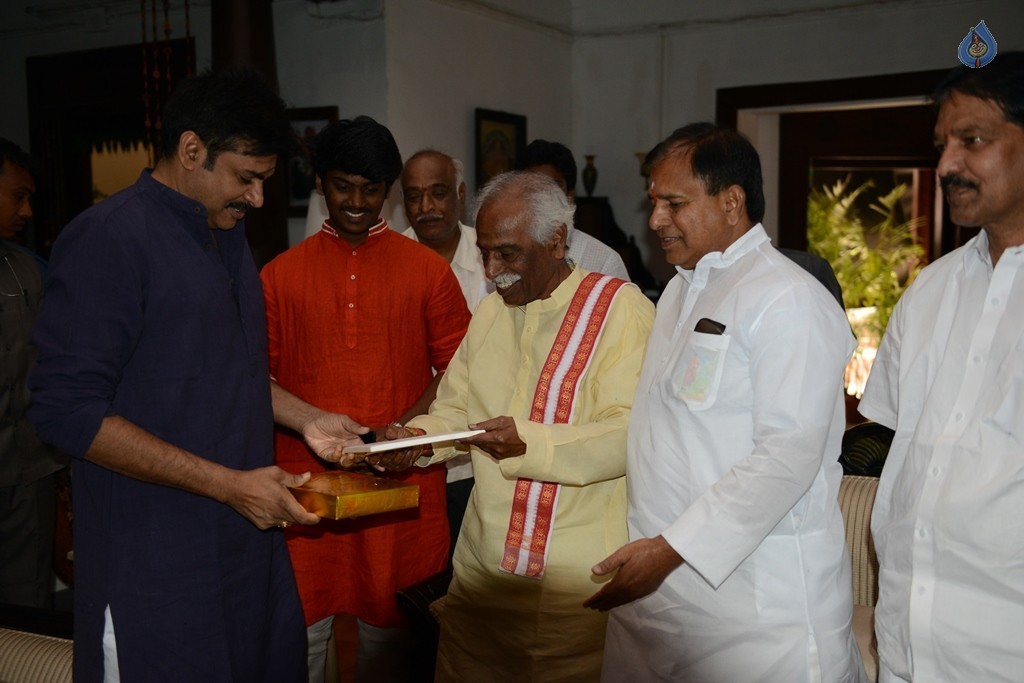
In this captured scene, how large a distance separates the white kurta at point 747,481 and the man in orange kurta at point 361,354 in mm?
1243

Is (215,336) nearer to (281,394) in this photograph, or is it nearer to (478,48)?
(281,394)

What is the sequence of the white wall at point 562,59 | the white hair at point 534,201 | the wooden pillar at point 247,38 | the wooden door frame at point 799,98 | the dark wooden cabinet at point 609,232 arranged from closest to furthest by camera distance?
1. the white hair at point 534,201
2. the wooden pillar at point 247,38
3. the white wall at point 562,59
4. the wooden door frame at point 799,98
5. the dark wooden cabinet at point 609,232

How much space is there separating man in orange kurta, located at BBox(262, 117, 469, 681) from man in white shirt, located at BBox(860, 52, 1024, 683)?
166 centimetres

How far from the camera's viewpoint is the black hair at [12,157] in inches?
162

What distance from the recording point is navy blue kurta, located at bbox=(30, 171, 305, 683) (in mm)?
2031

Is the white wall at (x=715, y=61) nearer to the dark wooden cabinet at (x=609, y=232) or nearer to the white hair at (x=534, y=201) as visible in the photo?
the dark wooden cabinet at (x=609, y=232)

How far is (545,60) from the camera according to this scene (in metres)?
8.00

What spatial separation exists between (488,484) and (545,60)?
238 inches

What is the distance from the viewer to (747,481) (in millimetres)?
2004

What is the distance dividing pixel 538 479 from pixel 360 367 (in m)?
1.15

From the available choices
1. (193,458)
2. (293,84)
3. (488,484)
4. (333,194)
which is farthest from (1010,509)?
(293,84)

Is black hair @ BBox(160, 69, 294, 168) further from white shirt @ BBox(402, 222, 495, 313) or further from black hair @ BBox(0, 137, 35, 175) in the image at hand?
black hair @ BBox(0, 137, 35, 175)

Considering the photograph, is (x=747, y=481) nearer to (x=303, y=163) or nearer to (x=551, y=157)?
(x=551, y=157)

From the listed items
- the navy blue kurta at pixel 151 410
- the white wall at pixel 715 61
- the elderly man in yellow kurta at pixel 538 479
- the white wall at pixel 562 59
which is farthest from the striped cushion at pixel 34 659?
the white wall at pixel 715 61
